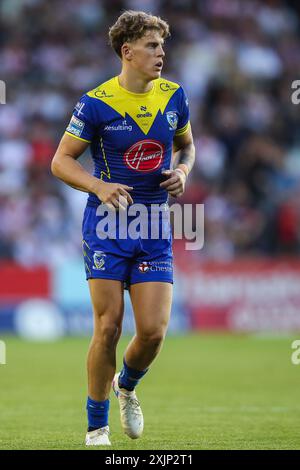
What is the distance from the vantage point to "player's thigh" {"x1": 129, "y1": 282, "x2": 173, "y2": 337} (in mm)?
6957

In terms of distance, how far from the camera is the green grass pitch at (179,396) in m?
7.25

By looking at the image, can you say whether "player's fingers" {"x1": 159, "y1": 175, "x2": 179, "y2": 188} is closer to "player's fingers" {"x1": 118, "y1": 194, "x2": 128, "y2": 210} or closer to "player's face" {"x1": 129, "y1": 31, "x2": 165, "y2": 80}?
"player's fingers" {"x1": 118, "y1": 194, "x2": 128, "y2": 210}

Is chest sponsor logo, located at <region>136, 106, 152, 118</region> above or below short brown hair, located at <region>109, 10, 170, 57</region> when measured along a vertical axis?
below

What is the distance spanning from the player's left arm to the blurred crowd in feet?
32.6

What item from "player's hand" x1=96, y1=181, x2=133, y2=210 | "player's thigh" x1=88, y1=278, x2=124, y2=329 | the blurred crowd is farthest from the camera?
the blurred crowd

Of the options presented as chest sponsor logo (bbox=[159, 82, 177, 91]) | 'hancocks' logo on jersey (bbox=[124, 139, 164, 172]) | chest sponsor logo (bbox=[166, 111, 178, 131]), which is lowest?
'hancocks' logo on jersey (bbox=[124, 139, 164, 172])

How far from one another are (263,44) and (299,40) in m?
1.19

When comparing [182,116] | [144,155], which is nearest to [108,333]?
[144,155]

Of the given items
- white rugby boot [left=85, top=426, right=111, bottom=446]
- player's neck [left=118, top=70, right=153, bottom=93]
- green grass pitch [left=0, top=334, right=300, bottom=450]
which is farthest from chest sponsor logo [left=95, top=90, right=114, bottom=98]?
green grass pitch [left=0, top=334, right=300, bottom=450]

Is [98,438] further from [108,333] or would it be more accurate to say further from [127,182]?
[127,182]

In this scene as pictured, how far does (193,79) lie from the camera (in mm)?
20156

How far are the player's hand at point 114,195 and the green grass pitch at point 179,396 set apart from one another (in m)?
1.52

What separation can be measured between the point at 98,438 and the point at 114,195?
5.10ft
